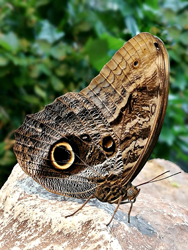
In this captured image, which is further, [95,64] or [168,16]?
[168,16]

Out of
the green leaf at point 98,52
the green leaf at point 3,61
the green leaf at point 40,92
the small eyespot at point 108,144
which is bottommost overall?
the small eyespot at point 108,144

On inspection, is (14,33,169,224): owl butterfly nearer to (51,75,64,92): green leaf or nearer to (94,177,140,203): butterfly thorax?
(94,177,140,203): butterfly thorax

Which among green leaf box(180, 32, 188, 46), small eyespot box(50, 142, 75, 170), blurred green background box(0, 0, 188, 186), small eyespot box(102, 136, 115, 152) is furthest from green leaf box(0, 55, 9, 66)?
green leaf box(180, 32, 188, 46)

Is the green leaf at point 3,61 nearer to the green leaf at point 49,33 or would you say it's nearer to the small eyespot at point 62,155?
the green leaf at point 49,33

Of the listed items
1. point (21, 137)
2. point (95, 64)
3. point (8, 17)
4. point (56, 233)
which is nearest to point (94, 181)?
point (56, 233)

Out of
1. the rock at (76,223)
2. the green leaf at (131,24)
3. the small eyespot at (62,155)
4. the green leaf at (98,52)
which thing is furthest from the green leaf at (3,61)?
the small eyespot at (62,155)

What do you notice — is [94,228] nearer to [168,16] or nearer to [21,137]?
[21,137]

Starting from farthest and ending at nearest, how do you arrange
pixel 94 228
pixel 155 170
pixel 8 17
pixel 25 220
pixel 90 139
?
pixel 8 17 → pixel 155 170 → pixel 90 139 → pixel 25 220 → pixel 94 228

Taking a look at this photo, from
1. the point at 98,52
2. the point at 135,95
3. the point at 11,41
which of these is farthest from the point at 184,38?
the point at 135,95
